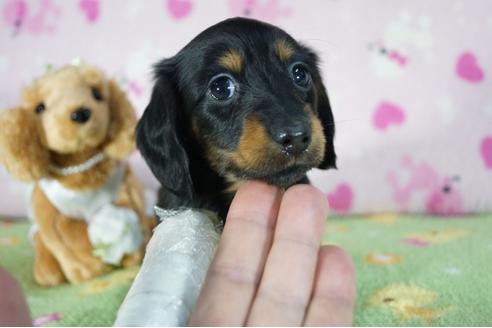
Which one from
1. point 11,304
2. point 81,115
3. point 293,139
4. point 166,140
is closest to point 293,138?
point 293,139

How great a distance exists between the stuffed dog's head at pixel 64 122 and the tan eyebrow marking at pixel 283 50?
633 millimetres

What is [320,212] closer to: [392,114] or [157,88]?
[157,88]

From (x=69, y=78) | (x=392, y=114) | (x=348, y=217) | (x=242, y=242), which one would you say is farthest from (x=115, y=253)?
(x=392, y=114)

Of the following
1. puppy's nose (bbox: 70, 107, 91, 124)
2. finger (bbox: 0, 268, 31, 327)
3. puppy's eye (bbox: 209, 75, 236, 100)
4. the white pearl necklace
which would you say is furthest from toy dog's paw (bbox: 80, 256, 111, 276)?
finger (bbox: 0, 268, 31, 327)

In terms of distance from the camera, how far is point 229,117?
4.01 ft

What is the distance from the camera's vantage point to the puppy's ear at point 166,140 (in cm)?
125

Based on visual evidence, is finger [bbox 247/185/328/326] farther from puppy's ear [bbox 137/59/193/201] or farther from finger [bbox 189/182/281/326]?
puppy's ear [bbox 137/59/193/201]

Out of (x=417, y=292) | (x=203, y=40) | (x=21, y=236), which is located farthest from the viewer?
(x=21, y=236)

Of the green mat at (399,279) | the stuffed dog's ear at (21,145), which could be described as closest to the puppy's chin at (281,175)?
the green mat at (399,279)

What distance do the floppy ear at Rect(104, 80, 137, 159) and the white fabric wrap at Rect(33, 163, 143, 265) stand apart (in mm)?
117

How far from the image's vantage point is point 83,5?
252 cm

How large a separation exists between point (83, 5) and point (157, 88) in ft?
4.54

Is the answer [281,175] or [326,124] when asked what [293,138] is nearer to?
[281,175]

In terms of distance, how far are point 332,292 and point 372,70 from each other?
157cm
